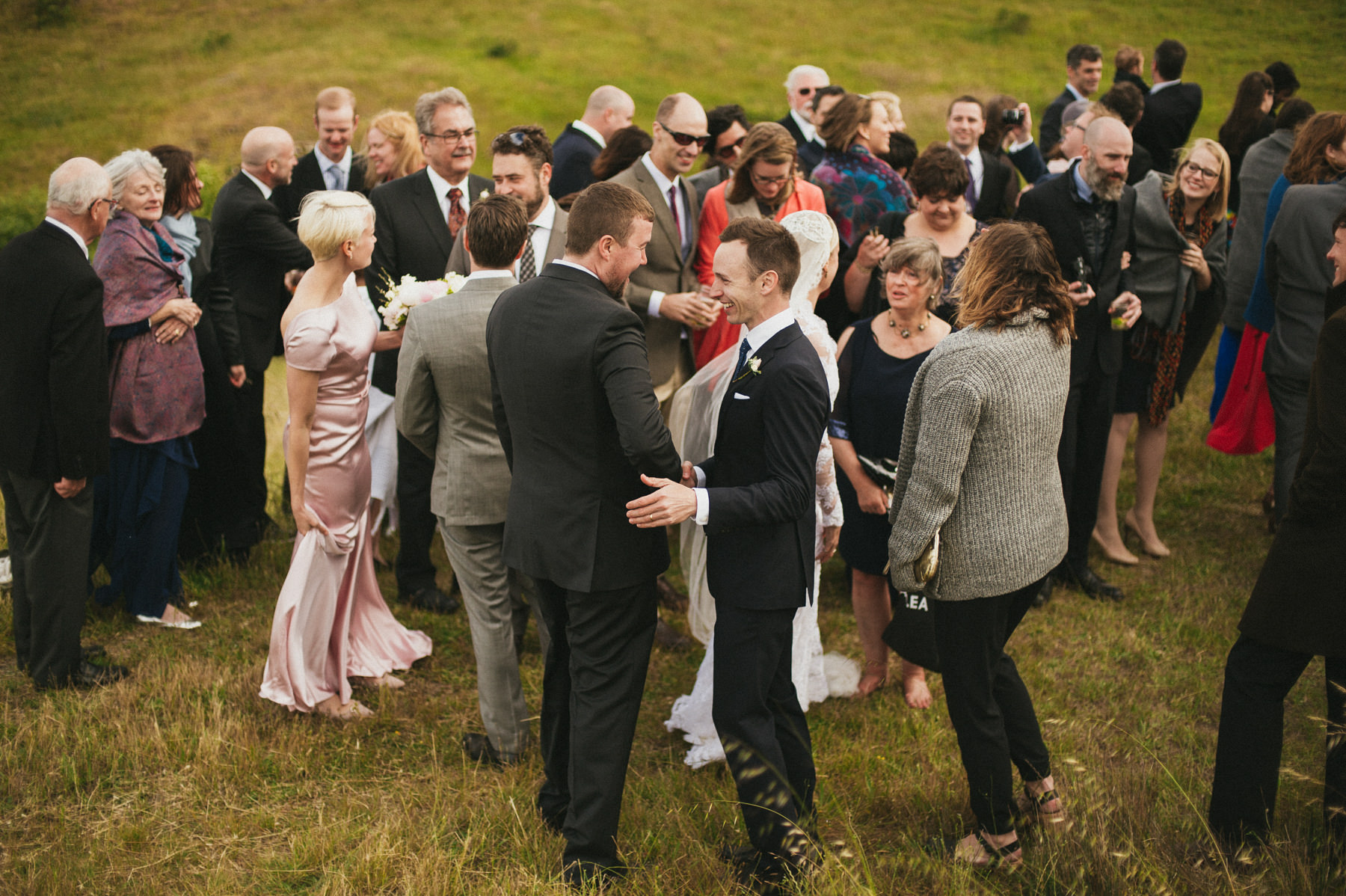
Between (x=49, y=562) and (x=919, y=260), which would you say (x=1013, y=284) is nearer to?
(x=919, y=260)

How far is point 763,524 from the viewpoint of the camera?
3166 millimetres

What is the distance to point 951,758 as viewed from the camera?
14.4 ft

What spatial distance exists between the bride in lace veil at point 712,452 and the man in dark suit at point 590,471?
0.72 m

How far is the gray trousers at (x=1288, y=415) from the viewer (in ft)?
18.5

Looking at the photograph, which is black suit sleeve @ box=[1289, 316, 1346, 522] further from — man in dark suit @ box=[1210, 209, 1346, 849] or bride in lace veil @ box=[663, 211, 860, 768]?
bride in lace veil @ box=[663, 211, 860, 768]

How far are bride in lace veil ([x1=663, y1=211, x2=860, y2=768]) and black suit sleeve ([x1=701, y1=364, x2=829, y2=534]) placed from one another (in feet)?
2.24

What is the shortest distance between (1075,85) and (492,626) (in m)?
8.96

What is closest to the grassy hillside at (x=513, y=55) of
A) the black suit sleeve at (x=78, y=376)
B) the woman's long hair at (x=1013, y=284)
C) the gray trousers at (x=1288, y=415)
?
the gray trousers at (x=1288, y=415)

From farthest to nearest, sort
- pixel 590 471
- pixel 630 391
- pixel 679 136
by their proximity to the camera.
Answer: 1. pixel 679 136
2. pixel 590 471
3. pixel 630 391

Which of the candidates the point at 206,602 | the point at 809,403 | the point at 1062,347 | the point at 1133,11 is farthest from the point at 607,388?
the point at 1133,11

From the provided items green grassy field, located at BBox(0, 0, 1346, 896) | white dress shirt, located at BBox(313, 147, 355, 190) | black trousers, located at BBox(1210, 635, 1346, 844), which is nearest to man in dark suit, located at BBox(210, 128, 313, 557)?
green grassy field, located at BBox(0, 0, 1346, 896)

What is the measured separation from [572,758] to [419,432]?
158 centimetres

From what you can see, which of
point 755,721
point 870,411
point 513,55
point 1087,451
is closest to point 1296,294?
point 1087,451

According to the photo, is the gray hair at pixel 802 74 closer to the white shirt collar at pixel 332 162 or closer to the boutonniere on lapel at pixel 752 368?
the white shirt collar at pixel 332 162
